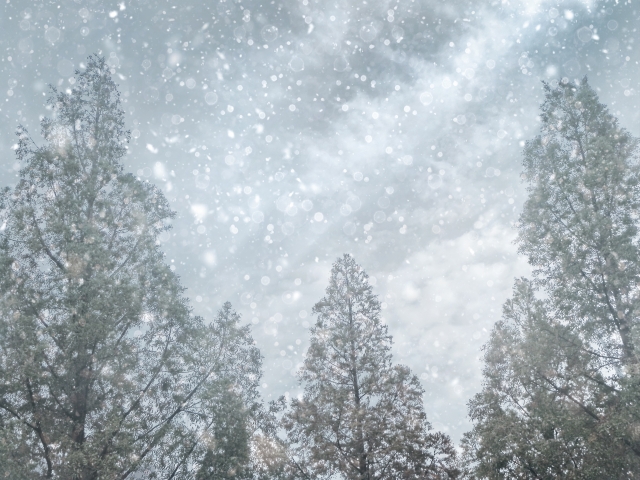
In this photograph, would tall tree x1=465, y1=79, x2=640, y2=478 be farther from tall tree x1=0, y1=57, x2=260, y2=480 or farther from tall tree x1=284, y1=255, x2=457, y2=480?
tall tree x1=0, y1=57, x2=260, y2=480

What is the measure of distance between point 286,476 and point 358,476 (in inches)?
105

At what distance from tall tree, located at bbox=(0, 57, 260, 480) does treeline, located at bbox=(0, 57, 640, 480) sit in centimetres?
5

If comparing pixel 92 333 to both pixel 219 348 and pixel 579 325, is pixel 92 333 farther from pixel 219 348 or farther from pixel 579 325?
pixel 579 325

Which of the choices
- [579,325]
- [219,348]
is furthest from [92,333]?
[579,325]

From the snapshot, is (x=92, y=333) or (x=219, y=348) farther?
(x=219, y=348)

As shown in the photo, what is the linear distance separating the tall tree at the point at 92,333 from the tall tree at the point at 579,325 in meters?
9.39

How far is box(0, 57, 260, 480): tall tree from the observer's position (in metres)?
10.6

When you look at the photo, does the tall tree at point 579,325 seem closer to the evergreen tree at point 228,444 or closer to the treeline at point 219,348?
the treeline at point 219,348

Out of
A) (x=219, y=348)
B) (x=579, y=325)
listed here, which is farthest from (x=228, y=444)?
(x=579, y=325)

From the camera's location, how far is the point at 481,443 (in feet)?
41.4

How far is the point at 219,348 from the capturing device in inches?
609

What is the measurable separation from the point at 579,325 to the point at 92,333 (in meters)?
14.3

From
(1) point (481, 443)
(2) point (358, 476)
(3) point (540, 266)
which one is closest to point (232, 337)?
(2) point (358, 476)

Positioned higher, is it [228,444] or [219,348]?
[219,348]
